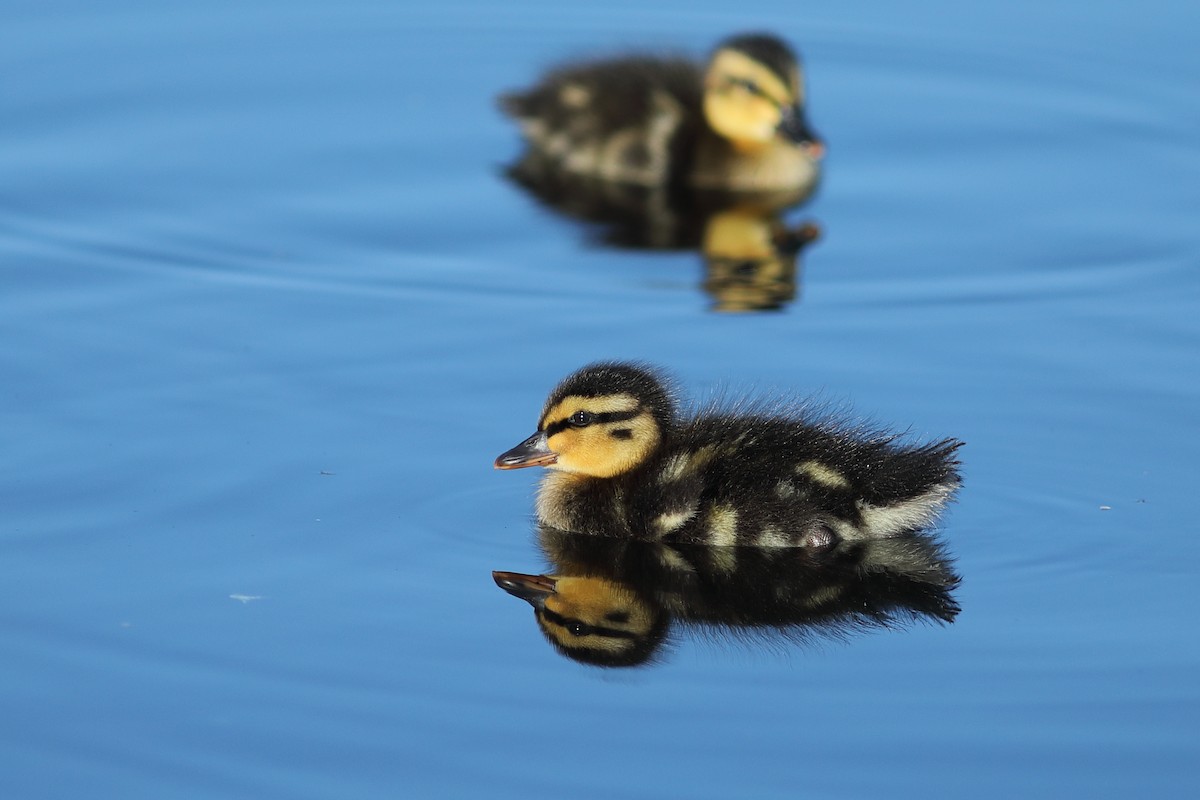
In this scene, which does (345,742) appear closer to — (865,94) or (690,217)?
(690,217)

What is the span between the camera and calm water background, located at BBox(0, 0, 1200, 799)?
4543 mm

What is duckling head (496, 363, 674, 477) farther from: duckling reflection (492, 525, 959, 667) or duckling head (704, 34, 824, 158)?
duckling head (704, 34, 824, 158)

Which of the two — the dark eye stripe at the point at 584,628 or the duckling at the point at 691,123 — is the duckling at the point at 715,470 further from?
the duckling at the point at 691,123

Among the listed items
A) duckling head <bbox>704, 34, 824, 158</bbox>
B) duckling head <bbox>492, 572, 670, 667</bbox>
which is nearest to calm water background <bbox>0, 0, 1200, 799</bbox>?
duckling head <bbox>492, 572, 670, 667</bbox>

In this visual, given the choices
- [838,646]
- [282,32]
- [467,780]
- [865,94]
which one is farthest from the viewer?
[282,32]

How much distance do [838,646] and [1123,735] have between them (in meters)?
0.74

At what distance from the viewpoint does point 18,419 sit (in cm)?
631

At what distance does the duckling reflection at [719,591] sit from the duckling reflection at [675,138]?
136 inches

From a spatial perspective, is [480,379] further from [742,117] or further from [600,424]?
[742,117]

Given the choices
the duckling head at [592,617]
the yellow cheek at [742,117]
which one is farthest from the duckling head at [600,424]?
the yellow cheek at [742,117]

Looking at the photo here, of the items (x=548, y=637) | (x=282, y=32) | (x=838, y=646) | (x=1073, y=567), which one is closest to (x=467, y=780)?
(x=548, y=637)

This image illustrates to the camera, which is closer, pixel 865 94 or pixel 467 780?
pixel 467 780

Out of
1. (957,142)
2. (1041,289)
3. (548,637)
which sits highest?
(957,142)

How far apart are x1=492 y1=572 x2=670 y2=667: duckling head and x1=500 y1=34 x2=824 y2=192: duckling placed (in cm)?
422
